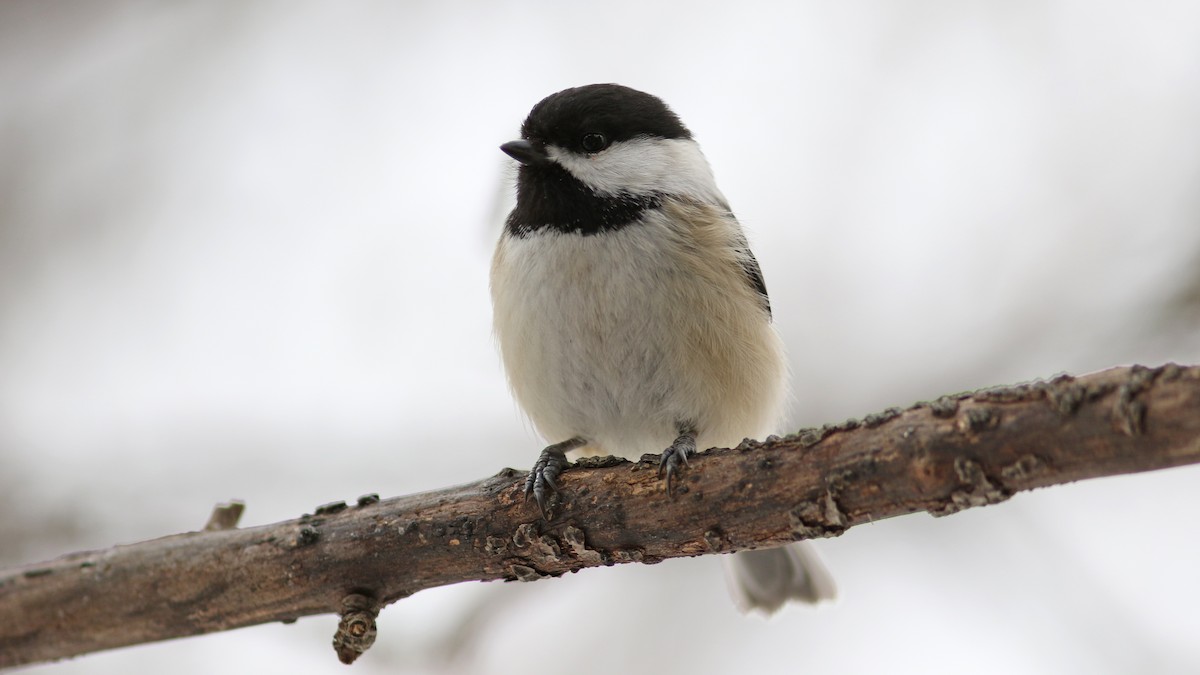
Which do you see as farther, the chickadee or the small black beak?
the small black beak

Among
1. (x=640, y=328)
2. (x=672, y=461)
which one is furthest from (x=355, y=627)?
(x=640, y=328)

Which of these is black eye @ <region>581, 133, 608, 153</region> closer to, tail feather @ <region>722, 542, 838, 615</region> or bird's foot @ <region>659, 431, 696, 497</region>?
bird's foot @ <region>659, 431, 696, 497</region>

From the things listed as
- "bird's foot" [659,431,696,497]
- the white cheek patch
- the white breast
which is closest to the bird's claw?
"bird's foot" [659,431,696,497]

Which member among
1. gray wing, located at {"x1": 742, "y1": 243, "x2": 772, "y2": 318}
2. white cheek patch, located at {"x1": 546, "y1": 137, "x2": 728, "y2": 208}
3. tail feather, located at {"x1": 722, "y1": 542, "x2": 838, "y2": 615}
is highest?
white cheek patch, located at {"x1": 546, "y1": 137, "x2": 728, "y2": 208}

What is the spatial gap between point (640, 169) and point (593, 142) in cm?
17

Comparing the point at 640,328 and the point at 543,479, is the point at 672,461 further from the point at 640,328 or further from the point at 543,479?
the point at 640,328

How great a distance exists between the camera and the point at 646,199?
280 cm

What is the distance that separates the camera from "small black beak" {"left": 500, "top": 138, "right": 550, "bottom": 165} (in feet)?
9.17

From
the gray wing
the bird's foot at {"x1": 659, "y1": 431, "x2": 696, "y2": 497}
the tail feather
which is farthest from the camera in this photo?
the tail feather

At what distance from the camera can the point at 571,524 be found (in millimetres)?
2152

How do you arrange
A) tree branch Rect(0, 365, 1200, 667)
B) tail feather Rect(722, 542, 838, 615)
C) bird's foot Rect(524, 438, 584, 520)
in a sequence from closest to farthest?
1. tree branch Rect(0, 365, 1200, 667)
2. bird's foot Rect(524, 438, 584, 520)
3. tail feather Rect(722, 542, 838, 615)

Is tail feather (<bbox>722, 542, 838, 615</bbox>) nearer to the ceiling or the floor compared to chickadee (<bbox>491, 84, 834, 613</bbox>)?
nearer to the floor

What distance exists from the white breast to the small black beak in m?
0.24

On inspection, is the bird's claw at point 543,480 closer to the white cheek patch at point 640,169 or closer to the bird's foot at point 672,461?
the bird's foot at point 672,461
